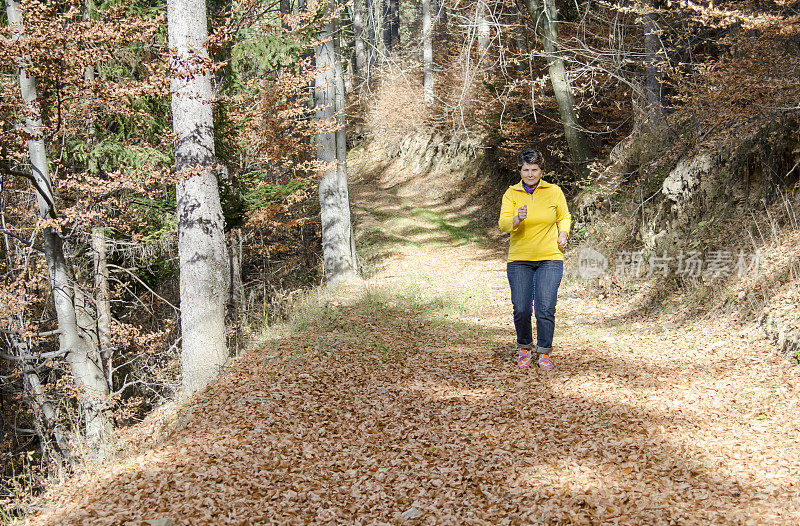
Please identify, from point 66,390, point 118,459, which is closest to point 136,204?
point 66,390

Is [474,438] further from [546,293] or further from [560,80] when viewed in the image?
[560,80]

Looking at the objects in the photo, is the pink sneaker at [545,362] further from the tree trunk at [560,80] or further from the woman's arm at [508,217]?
the tree trunk at [560,80]

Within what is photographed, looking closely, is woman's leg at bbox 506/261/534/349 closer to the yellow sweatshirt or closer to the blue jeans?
the blue jeans

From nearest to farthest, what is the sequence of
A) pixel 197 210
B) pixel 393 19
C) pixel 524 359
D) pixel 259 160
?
pixel 524 359 < pixel 197 210 < pixel 259 160 < pixel 393 19

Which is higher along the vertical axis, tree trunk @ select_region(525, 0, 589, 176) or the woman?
tree trunk @ select_region(525, 0, 589, 176)

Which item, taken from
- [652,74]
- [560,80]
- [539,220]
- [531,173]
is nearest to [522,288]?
[539,220]

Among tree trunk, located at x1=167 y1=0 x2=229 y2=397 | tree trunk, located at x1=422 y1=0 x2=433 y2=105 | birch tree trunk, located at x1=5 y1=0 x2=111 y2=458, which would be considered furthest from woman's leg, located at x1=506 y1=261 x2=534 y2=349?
tree trunk, located at x1=422 y1=0 x2=433 y2=105

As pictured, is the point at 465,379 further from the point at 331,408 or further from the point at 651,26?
the point at 651,26

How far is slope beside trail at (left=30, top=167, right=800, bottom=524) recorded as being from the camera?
3617mm

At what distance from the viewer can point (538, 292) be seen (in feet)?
19.8

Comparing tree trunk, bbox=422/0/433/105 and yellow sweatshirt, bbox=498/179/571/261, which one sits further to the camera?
tree trunk, bbox=422/0/433/105

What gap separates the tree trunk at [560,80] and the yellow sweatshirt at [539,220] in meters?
7.36

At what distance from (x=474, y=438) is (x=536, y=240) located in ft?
7.62

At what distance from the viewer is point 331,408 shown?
5.55 m
